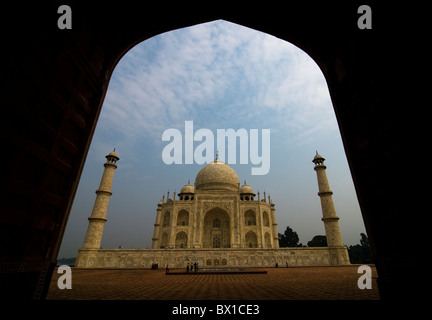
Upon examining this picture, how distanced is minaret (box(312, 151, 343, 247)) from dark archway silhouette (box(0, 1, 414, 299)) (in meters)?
19.9

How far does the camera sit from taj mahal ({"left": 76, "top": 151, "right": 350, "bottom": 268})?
18875 mm

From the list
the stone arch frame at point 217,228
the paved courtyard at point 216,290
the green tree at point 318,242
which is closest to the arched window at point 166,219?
the stone arch frame at point 217,228

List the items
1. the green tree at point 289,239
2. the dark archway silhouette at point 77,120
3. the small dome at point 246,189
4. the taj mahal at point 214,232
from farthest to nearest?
the green tree at point 289,239 → the small dome at point 246,189 → the taj mahal at point 214,232 → the dark archway silhouette at point 77,120

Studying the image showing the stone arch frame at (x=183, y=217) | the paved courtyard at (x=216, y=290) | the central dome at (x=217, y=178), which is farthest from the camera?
the central dome at (x=217, y=178)

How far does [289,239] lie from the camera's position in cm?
4581

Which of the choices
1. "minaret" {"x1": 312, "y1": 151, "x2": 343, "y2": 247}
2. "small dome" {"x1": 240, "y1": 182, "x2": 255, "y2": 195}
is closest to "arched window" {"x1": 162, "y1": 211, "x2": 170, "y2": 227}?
"small dome" {"x1": 240, "y1": 182, "x2": 255, "y2": 195}

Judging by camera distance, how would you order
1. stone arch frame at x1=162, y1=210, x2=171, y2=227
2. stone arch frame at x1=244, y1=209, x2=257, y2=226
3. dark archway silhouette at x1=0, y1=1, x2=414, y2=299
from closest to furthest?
dark archway silhouette at x1=0, y1=1, x2=414, y2=299 < stone arch frame at x1=162, y1=210, x2=171, y2=227 < stone arch frame at x1=244, y1=209, x2=257, y2=226

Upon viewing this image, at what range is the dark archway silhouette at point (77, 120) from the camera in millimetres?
2641

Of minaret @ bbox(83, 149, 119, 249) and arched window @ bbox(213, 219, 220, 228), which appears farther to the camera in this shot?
arched window @ bbox(213, 219, 220, 228)

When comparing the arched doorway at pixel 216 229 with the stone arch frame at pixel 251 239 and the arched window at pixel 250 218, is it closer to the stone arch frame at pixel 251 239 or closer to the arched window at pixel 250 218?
the stone arch frame at pixel 251 239

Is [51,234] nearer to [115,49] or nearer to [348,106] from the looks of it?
[115,49]

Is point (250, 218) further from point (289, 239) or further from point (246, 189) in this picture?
point (289, 239)

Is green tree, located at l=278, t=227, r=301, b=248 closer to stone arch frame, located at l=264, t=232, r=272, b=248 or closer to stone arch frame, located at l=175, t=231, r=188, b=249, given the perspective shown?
stone arch frame, located at l=264, t=232, r=272, b=248
